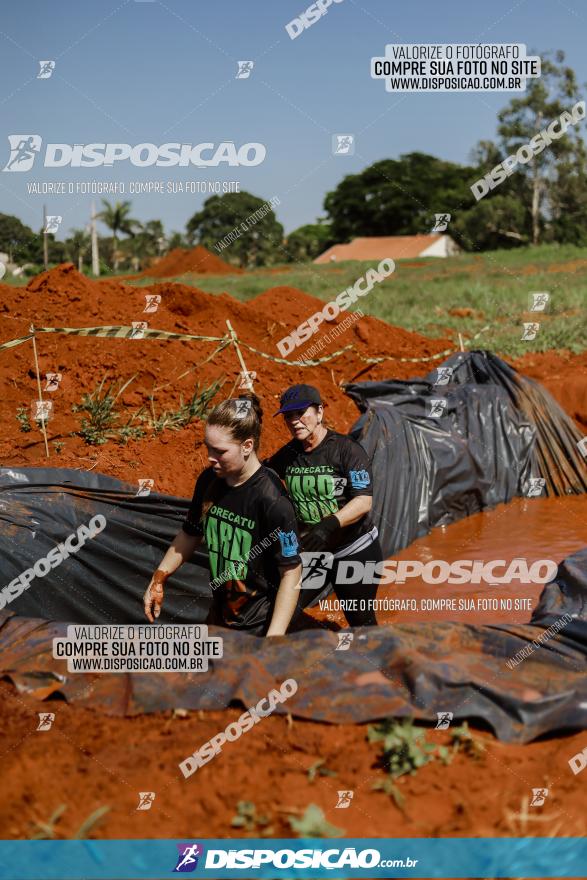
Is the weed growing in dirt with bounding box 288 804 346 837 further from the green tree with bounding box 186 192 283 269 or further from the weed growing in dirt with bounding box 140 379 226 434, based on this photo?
the green tree with bounding box 186 192 283 269

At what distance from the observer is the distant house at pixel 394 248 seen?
47688 mm

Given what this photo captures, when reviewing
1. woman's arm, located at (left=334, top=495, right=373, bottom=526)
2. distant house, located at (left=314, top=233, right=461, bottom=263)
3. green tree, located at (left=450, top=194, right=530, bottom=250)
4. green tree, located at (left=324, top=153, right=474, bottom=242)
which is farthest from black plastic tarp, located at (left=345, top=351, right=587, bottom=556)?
green tree, located at (left=324, top=153, right=474, bottom=242)

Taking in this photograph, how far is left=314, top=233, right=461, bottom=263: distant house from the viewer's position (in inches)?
1877

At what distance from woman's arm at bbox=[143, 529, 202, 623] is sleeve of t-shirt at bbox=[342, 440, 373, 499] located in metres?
1.04

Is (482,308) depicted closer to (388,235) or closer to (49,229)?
(49,229)

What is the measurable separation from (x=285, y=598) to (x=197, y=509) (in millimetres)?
643

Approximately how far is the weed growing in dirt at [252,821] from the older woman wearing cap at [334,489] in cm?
Answer: 199

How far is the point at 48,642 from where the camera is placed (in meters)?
3.39

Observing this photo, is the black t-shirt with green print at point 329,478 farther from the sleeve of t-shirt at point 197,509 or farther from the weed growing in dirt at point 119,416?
the weed growing in dirt at point 119,416

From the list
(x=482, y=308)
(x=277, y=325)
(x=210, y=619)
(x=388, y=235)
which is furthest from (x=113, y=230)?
(x=210, y=619)

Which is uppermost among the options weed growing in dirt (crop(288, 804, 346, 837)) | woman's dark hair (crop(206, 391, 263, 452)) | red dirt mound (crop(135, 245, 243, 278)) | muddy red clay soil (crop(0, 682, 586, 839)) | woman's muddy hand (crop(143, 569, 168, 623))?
red dirt mound (crop(135, 245, 243, 278))

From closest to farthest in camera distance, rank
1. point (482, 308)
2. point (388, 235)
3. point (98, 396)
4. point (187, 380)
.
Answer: point (98, 396) → point (187, 380) → point (482, 308) → point (388, 235)

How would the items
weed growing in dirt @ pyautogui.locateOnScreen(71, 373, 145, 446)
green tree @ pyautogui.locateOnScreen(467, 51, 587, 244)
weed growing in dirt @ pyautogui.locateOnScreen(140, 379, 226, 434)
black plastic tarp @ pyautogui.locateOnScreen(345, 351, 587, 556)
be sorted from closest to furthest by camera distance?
weed growing in dirt @ pyautogui.locateOnScreen(71, 373, 145, 446) < weed growing in dirt @ pyautogui.locateOnScreen(140, 379, 226, 434) < black plastic tarp @ pyautogui.locateOnScreen(345, 351, 587, 556) < green tree @ pyautogui.locateOnScreen(467, 51, 587, 244)

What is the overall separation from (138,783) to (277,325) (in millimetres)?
9482
